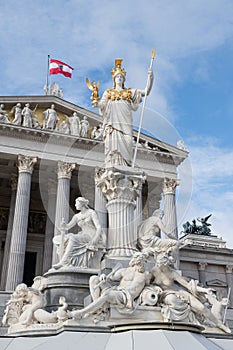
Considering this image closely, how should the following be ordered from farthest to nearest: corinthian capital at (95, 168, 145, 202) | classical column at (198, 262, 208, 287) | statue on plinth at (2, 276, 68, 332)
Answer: classical column at (198, 262, 208, 287) < corinthian capital at (95, 168, 145, 202) < statue on plinth at (2, 276, 68, 332)

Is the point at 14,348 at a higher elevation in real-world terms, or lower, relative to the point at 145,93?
lower

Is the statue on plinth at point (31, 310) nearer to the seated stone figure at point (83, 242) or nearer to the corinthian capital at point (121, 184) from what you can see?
the seated stone figure at point (83, 242)

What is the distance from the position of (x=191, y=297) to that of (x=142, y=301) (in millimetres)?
1058

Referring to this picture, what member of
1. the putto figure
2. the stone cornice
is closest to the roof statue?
the stone cornice

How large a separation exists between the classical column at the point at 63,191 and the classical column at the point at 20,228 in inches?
85.7

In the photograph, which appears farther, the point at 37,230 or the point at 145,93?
the point at 37,230

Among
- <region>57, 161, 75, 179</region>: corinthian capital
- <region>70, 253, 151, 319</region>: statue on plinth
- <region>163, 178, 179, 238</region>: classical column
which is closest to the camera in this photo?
<region>70, 253, 151, 319</region>: statue on plinth

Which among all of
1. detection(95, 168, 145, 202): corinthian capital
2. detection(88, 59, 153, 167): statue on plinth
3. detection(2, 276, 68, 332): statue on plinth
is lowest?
detection(2, 276, 68, 332): statue on plinth

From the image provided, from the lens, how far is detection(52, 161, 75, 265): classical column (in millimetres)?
31125

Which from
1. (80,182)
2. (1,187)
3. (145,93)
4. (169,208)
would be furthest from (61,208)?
(145,93)

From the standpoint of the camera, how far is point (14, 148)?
1328 inches

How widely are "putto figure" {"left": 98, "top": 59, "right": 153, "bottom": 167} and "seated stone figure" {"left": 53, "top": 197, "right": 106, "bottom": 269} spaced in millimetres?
1758

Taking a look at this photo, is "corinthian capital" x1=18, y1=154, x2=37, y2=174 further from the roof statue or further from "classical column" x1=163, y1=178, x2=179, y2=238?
the roof statue

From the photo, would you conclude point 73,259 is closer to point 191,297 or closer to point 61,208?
point 191,297
